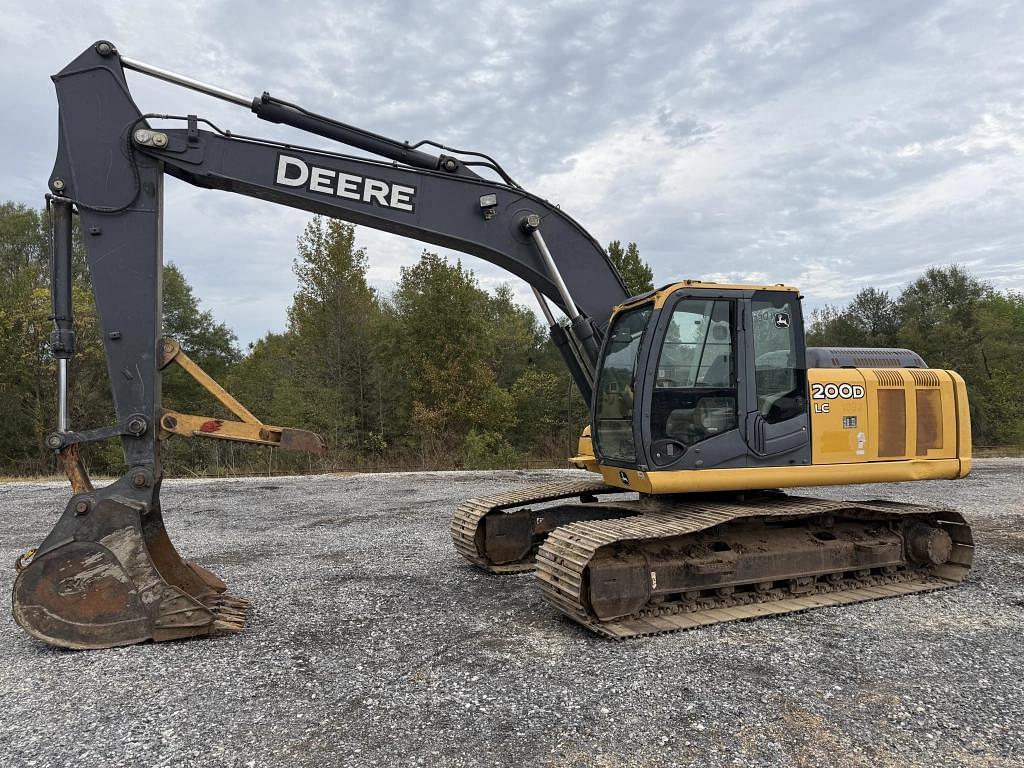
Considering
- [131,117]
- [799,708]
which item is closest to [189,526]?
[131,117]

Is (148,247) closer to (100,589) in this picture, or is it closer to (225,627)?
(100,589)

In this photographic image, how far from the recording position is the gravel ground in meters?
3.33

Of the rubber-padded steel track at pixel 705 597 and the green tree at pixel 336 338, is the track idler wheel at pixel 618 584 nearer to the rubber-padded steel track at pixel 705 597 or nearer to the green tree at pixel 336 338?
the rubber-padded steel track at pixel 705 597

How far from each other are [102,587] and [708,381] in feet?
16.1

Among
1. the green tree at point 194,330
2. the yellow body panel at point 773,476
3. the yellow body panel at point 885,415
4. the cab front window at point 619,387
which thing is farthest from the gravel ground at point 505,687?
the green tree at point 194,330

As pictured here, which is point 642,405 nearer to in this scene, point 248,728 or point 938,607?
point 938,607

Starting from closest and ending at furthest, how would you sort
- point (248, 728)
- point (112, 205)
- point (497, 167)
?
point (248, 728)
point (112, 205)
point (497, 167)

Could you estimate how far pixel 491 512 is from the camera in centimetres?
700

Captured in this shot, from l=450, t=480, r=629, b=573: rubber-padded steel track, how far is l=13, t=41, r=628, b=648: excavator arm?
2.09 metres

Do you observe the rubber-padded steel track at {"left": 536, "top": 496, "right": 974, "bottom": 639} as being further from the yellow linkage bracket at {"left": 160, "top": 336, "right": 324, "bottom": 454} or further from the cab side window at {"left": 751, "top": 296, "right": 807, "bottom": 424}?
the yellow linkage bracket at {"left": 160, "top": 336, "right": 324, "bottom": 454}

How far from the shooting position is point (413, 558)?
7.53m

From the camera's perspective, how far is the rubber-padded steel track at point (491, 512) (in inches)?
272

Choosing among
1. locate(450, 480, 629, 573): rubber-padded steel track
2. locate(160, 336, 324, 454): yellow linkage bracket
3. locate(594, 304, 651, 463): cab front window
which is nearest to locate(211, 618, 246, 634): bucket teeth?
locate(160, 336, 324, 454): yellow linkage bracket

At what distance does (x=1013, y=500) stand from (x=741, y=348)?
9550 millimetres
